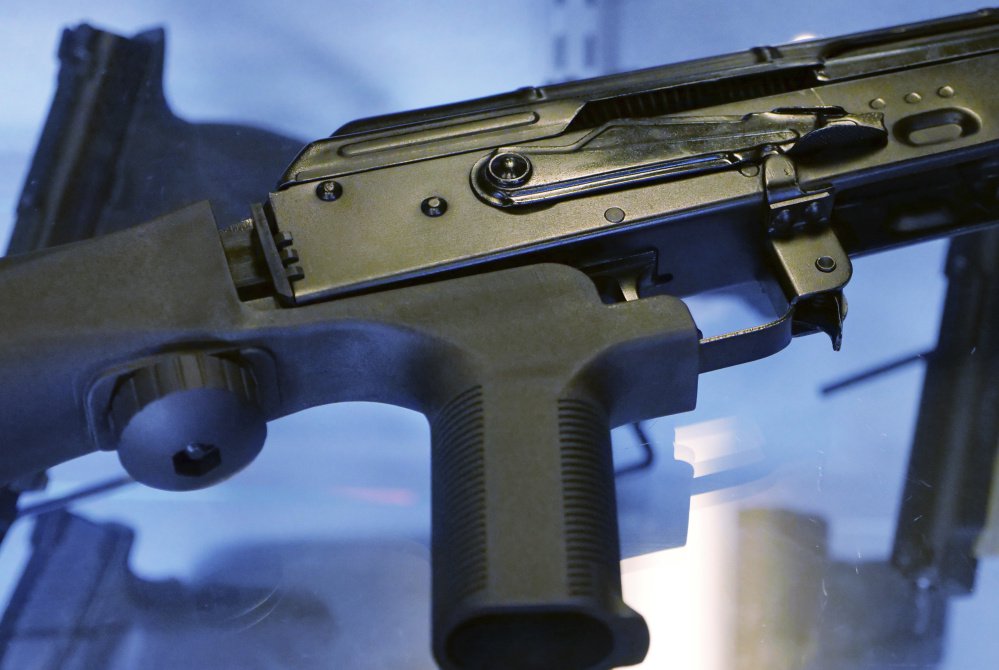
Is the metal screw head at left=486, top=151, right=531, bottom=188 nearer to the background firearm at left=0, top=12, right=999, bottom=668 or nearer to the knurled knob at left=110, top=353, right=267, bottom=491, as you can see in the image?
the background firearm at left=0, top=12, right=999, bottom=668

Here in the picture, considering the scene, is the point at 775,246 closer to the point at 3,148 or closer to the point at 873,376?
the point at 873,376

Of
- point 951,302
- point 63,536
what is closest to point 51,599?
point 63,536

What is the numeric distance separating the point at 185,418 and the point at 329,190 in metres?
0.29

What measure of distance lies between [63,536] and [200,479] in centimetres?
25

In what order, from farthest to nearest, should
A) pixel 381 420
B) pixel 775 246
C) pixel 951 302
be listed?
pixel 951 302
pixel 381 420
pixel 775 246

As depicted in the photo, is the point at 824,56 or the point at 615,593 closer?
the point at 615,593

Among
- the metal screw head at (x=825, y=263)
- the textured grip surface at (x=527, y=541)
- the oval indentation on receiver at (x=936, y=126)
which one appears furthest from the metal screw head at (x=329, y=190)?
the oval indentation on receiver at (x=936, y=126)

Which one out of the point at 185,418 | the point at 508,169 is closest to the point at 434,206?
the point at 508,169

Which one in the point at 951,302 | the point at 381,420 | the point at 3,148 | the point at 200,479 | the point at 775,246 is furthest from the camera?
the point at 3,148

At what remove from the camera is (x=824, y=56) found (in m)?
1.47

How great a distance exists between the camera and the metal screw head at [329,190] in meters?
1.32

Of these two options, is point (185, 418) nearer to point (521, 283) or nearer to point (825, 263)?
point (521, 283)

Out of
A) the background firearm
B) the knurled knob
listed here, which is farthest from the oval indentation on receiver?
the knurled knob

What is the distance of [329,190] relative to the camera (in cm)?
132
